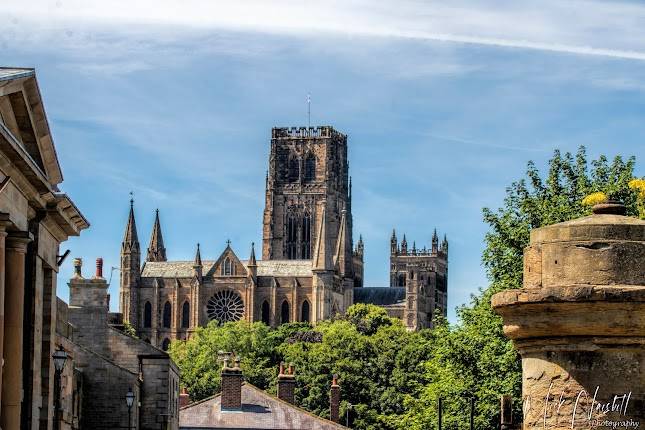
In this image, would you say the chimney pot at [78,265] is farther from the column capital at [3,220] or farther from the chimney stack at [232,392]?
the column capital at [3,220]

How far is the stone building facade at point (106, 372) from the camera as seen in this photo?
162ft

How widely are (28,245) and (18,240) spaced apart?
2499 mm

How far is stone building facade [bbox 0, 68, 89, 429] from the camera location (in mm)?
30250

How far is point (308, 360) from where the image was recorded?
506 feet

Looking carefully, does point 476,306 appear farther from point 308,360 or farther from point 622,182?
point 308,360

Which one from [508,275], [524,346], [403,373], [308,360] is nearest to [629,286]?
[524,346]

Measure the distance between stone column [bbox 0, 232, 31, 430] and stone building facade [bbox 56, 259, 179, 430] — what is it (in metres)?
12.2

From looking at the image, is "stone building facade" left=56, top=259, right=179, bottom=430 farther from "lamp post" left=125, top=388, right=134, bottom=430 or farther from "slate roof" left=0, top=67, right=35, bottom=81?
"slate roof" left=0, top=67, right=35, bottom=81

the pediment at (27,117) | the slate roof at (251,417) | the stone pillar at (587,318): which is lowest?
the slate roof at (251,417)

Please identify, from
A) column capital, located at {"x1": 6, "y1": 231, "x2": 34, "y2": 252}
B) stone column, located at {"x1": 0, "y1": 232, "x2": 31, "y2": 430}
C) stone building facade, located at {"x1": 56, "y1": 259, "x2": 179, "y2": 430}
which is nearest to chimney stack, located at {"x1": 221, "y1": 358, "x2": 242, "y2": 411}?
stone building facade, located at {"x1": 56, "y1": 259, "x2": 179, "y2": 430}

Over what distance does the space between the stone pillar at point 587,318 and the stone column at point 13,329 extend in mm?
21351

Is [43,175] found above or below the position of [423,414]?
above

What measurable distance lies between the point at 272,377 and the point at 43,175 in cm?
12428

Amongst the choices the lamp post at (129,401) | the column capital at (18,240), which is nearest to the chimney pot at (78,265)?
the lamp post at (129,401)
